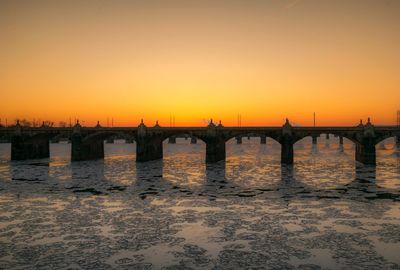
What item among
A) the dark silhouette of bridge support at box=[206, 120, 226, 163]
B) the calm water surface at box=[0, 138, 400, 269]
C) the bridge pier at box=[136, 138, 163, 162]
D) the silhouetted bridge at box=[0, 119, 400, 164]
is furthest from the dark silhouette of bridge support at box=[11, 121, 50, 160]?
the calm water surface at box=[0, 138, 400, 269]

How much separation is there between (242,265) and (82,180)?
105 ft

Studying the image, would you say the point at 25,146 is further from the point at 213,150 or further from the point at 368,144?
the point at 368,144

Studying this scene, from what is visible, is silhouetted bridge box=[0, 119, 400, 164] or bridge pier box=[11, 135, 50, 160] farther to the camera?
bridge pier box=[11, 135, 50, 160]

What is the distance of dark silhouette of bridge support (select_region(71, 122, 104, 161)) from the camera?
70.2m

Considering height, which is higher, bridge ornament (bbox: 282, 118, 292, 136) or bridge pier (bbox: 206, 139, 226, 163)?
bridge ornament (bbox: 282, 118, 292, 136)

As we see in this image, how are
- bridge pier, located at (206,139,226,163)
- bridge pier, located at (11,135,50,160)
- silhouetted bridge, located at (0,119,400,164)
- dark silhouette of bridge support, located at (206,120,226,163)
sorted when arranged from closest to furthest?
silhouetted bridge, located at (0,119,400,164)
bridge pier, located at (206,139,226,163)
dark silhouette of bridge support, located at (206,120,226,163)
bridge pier, located at (11,135,50,160)

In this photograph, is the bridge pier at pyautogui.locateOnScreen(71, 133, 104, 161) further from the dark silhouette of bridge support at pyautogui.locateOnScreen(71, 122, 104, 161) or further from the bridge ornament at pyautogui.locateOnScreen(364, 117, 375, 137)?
the bridge ornament at pyautogui.locateOnScreen(364, 117, 375, 137)

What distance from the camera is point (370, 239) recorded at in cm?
1830

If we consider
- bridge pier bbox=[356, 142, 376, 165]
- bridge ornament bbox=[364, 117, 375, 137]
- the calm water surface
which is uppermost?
bridge ornament bbox=[364, 117, 375, 137]

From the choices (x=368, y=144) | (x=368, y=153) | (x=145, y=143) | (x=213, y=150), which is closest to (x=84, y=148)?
(x=145, y=143)

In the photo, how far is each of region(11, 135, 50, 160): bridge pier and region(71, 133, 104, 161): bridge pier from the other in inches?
427

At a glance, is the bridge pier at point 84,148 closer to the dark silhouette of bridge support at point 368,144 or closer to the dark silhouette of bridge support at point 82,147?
the dark silhouette of bridge support at point 82,147

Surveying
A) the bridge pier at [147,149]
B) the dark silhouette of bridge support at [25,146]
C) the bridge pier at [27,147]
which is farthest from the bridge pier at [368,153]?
the bridge pier at [27,147]

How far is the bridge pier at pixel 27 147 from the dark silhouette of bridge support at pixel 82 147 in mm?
10849
